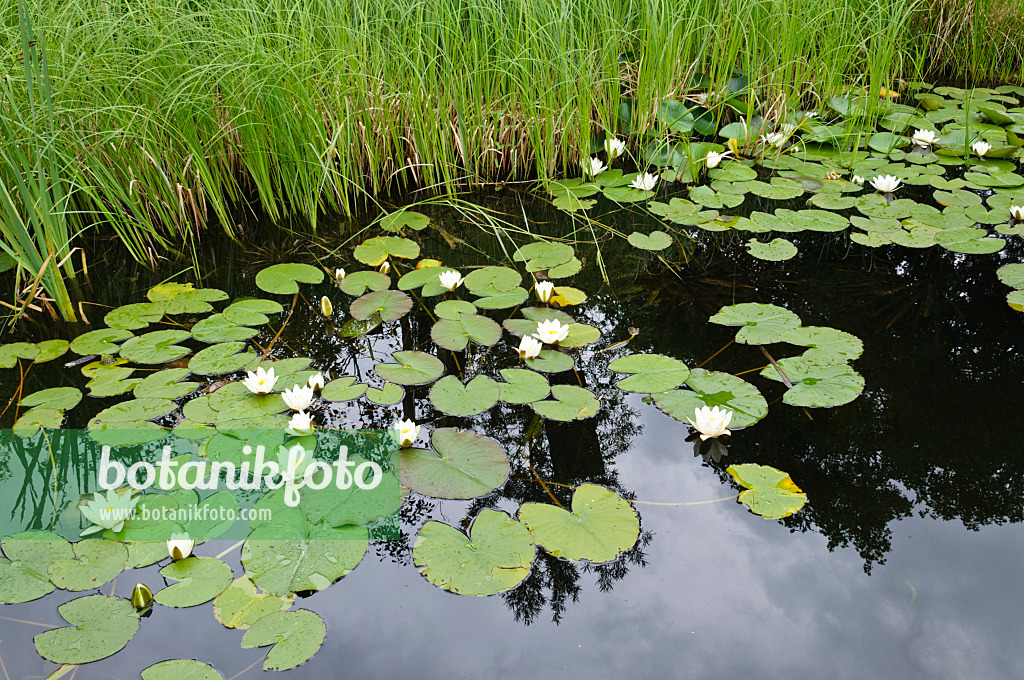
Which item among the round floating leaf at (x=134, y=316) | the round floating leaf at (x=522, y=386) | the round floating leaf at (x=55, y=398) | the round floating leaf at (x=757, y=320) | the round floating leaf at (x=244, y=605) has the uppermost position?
the round floating leaf at (x=134, y=316)

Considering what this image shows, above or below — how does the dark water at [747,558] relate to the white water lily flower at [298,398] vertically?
below

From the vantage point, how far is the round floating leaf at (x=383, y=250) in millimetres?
2875

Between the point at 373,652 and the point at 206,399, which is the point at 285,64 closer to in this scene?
the point at 206,399

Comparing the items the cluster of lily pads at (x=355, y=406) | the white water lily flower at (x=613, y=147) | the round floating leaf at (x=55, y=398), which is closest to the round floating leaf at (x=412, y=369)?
the cluster of lily pads at (x=355, y=406)

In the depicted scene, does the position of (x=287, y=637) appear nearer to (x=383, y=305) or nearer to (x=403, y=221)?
(x=383, y=305)

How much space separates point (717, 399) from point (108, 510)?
5.49ft

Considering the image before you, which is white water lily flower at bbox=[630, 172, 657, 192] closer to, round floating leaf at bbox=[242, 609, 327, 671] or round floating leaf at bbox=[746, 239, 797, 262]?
round floating leaf at bbox=[746, 239, 797, 262]

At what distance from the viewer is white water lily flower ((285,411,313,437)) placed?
1.89m

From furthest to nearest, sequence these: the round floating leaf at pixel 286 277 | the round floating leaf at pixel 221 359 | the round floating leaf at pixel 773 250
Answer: the round floating leaf at pixel 773 250, the round floating leaf at pixel 286 277, the round floating leaf at pixel 221 359

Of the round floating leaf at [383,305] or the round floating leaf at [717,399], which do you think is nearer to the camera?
the round floating leaf at [717,399]

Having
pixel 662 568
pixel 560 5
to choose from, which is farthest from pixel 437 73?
pixel 662 568

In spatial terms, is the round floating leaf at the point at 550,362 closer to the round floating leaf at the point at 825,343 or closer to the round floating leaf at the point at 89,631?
the round floating leaf at the point at 825,343

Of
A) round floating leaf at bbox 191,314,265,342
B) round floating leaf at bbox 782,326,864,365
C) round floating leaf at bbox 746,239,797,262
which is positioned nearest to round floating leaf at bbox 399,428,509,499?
round floating leaf at bbox 191,314,265,342

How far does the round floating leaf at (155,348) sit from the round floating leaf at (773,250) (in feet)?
7.31
